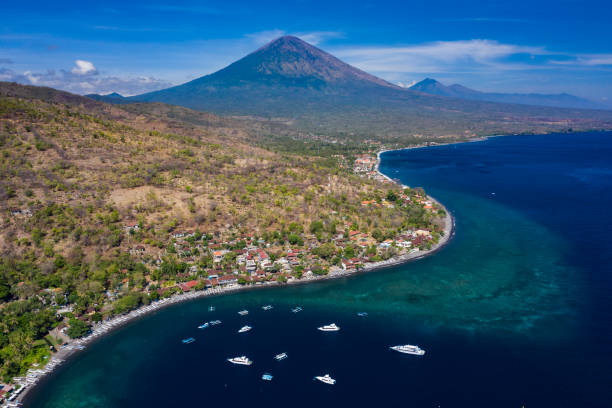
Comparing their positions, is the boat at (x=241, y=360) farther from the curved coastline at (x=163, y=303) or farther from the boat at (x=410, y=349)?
the boat at (x=410, y=349)

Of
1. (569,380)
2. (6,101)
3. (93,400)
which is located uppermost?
(6,101)

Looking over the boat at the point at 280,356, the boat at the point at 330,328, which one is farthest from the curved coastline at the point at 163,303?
the boat at the point at 280,356

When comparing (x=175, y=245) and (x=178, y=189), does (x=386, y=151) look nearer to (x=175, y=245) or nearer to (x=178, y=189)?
(x=178, y=189)

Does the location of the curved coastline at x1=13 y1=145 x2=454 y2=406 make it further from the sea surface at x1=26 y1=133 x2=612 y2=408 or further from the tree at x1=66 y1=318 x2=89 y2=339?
the sea surface at x1=26 y1=133 x2=612 y2=408

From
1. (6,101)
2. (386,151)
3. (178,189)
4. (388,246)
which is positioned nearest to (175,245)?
(178,189)

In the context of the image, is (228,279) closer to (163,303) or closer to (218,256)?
(218,256)
